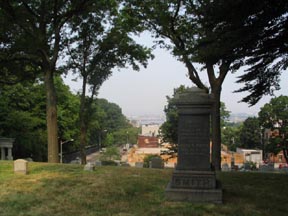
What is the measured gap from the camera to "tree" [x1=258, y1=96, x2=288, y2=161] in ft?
153

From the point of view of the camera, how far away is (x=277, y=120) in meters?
49.4

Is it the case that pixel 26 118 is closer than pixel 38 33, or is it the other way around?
pixel 38 33

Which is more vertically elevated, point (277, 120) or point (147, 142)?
point (277, 120)

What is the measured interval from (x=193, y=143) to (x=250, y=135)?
8342 cm

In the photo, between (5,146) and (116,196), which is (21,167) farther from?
(5,146)

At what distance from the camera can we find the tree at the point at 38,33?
57.3 feet

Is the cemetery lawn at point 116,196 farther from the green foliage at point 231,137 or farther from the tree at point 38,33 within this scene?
the green foliage at point 231,137

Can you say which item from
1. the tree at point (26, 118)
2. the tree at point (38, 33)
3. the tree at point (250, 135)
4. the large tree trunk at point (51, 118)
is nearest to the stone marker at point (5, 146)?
the tree at point (26, 118)

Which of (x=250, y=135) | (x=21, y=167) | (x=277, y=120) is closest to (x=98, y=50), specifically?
(x=21, y=167)

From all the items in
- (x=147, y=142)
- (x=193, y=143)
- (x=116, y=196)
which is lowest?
(x=147, y=142)

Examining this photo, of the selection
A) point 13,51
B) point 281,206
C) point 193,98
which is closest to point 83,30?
point 13,51

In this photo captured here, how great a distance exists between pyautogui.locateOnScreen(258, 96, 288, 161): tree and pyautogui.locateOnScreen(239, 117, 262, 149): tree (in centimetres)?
3326

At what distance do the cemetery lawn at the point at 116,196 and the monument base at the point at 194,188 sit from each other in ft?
0.82

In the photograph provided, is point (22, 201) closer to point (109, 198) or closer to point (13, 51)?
point (109, 198)
